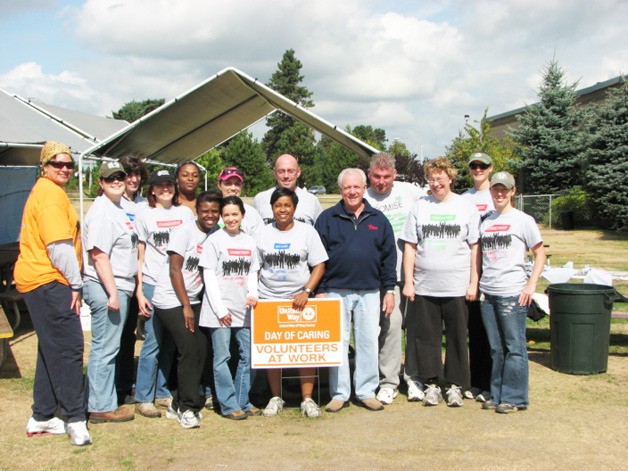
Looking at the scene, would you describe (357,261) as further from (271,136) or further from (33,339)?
(271,136)

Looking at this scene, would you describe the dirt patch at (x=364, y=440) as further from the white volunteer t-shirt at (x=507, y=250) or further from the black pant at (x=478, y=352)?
the white volunteer t-shirt at (x=507, y=250)

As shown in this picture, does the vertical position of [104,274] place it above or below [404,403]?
above

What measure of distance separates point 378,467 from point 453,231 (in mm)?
2068

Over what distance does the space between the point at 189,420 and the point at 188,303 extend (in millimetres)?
914

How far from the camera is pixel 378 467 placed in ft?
14.8

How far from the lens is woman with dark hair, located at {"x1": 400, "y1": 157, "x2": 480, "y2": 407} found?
566 cm

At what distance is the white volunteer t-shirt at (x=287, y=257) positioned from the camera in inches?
212

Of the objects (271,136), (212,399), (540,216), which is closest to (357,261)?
(212,399)

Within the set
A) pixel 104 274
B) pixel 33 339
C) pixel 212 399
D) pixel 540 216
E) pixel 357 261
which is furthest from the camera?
pixel 540 216

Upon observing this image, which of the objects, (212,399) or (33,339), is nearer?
(212,399)

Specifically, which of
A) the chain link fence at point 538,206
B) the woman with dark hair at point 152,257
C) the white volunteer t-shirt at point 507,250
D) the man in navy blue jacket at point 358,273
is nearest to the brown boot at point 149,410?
the woman with dark hair at point 152,257

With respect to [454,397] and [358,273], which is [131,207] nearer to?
[358,273]

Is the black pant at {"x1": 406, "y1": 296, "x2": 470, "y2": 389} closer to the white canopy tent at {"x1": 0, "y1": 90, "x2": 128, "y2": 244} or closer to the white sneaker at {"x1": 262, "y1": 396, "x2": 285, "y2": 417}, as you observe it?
the white sneaker at {"x1": 262, "y1": 396, "x2": 285, "y2": 417}

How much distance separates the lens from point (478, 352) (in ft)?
19.9
